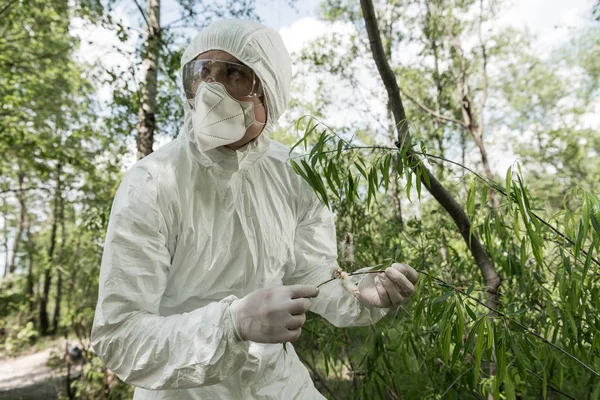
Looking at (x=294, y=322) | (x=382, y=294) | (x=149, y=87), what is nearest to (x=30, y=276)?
(x=149, y=87)

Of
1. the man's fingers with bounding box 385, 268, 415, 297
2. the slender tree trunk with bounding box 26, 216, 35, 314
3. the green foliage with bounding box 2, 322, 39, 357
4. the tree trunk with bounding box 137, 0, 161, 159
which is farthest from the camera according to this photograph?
the slender tree trunk with bounding box 26, 216, 35, 314

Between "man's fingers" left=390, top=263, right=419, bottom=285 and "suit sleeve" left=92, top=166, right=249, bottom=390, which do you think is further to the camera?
"man's fingers" left=390, top=263, right=419, bottom=285

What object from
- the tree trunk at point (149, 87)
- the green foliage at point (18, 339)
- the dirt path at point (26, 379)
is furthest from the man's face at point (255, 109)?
the green foliage at point (18, 339)

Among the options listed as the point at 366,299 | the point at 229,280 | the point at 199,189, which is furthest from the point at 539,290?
the point at 199,189

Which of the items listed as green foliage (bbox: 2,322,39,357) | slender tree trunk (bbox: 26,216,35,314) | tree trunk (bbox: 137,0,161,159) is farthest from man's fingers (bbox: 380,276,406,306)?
slender tree trunk (bbox: 26,216,35,314)

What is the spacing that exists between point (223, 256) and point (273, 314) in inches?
20.0

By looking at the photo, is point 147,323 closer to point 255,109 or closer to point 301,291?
point 301,291

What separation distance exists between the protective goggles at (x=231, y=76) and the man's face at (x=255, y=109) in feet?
0.05

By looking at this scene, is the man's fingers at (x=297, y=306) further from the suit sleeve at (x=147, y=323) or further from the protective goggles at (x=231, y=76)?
the protective goggles at (x=231, y=76)

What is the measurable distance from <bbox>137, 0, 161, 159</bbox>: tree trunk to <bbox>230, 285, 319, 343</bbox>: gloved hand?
148 inches

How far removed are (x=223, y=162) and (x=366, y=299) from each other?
0.67 m

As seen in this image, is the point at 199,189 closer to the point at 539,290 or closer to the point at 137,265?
the point at 137,265

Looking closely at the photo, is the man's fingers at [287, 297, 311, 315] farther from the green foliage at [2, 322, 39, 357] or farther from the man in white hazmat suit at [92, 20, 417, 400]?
the green foliage at [2, 322, 39, 357]

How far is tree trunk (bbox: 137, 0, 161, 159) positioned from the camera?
15.1 ft
